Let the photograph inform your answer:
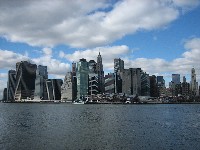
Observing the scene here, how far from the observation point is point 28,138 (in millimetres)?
78625

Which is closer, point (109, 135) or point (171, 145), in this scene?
point (171, 145)

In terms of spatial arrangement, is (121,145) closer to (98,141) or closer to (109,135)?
(98,141)

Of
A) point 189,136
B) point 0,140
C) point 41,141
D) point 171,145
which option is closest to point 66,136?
point 41,141

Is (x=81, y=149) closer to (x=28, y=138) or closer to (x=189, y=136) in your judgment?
(x=28, y=138)

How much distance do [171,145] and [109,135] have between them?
64.2 feet

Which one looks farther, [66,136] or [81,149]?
[66,136]

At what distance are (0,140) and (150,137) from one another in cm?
3652

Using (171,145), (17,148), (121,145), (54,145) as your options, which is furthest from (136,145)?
(17,148)

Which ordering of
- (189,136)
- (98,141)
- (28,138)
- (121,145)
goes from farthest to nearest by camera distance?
(189,136) < (28,138) < (98,141) < (121,145)

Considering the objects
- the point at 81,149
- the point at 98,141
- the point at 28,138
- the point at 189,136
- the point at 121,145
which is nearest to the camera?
the point at 81,149

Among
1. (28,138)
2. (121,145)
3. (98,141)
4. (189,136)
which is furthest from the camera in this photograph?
(189,136)

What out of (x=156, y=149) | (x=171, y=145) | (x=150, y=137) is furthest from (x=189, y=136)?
(x=156, y=149)

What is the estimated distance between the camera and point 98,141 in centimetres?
7388

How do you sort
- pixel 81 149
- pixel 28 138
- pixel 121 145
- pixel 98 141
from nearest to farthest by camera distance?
1. pixel 81 149
2. pixel 121 145
3. pixel 98 141
4. pixel 28 138
